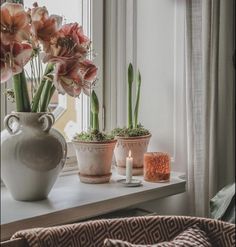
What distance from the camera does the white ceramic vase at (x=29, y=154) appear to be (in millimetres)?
1585

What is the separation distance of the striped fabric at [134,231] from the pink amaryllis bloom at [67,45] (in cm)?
53

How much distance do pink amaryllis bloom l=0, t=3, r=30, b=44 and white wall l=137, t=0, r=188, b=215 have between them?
0.82 m

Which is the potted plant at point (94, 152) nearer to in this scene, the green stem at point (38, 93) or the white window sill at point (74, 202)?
the white window sill at point (74, 202)

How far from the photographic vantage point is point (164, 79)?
2.25 m

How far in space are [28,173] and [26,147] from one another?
84mm

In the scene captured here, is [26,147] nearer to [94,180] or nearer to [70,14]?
[94,180]

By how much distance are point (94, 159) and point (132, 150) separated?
0.70 feet

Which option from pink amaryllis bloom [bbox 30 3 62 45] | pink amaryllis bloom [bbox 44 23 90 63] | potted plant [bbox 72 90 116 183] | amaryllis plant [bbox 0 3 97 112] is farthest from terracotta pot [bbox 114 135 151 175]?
pink amaryllis bloom [bbox 30 3 62 45]

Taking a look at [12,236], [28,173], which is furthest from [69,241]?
[28,173]

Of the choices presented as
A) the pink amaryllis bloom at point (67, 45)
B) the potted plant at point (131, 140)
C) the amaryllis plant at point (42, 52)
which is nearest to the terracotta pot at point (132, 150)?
the potted plant at point (131, 140)

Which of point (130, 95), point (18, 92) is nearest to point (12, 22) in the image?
point (18, 92)

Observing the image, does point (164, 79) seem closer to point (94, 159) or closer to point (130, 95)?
point (130, 95)

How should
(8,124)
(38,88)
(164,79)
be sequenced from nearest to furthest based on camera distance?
(8,124) → (38,88) → (164,79)

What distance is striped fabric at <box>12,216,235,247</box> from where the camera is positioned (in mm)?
1459
